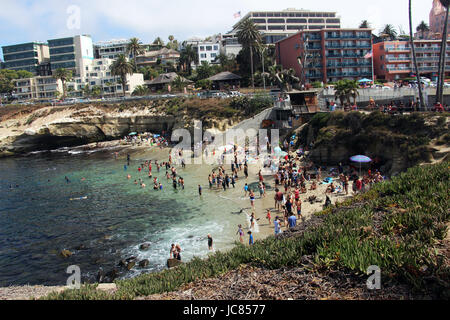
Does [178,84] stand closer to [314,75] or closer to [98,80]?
[314,75]

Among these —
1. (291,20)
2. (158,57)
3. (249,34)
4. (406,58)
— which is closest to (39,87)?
(158,57)

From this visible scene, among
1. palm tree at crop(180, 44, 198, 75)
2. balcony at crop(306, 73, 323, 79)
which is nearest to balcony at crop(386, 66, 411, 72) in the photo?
balcony at crop(306, 73, 323, 79)

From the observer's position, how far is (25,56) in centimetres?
12194

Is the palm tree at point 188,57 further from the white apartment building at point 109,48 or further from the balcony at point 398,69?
the balcony at point 398,69

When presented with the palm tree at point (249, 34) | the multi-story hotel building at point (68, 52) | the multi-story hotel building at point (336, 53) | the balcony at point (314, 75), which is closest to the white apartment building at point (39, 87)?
the multi-story hotel building at point (68, 52)

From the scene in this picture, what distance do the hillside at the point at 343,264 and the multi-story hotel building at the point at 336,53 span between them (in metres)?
51.6

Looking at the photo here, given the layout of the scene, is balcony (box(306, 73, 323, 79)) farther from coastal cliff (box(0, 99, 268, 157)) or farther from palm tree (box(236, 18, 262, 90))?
coastal cliff (box(0, 99, 268, 157))

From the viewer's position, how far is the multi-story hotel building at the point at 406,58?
6088 cm

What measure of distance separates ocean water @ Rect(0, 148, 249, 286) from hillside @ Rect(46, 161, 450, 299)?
7.53m

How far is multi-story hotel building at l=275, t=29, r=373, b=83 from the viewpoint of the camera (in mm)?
60031

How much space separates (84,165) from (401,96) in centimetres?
3944

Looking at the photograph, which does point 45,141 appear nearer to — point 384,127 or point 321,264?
point 384,127

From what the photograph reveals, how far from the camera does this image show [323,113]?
35.4m
